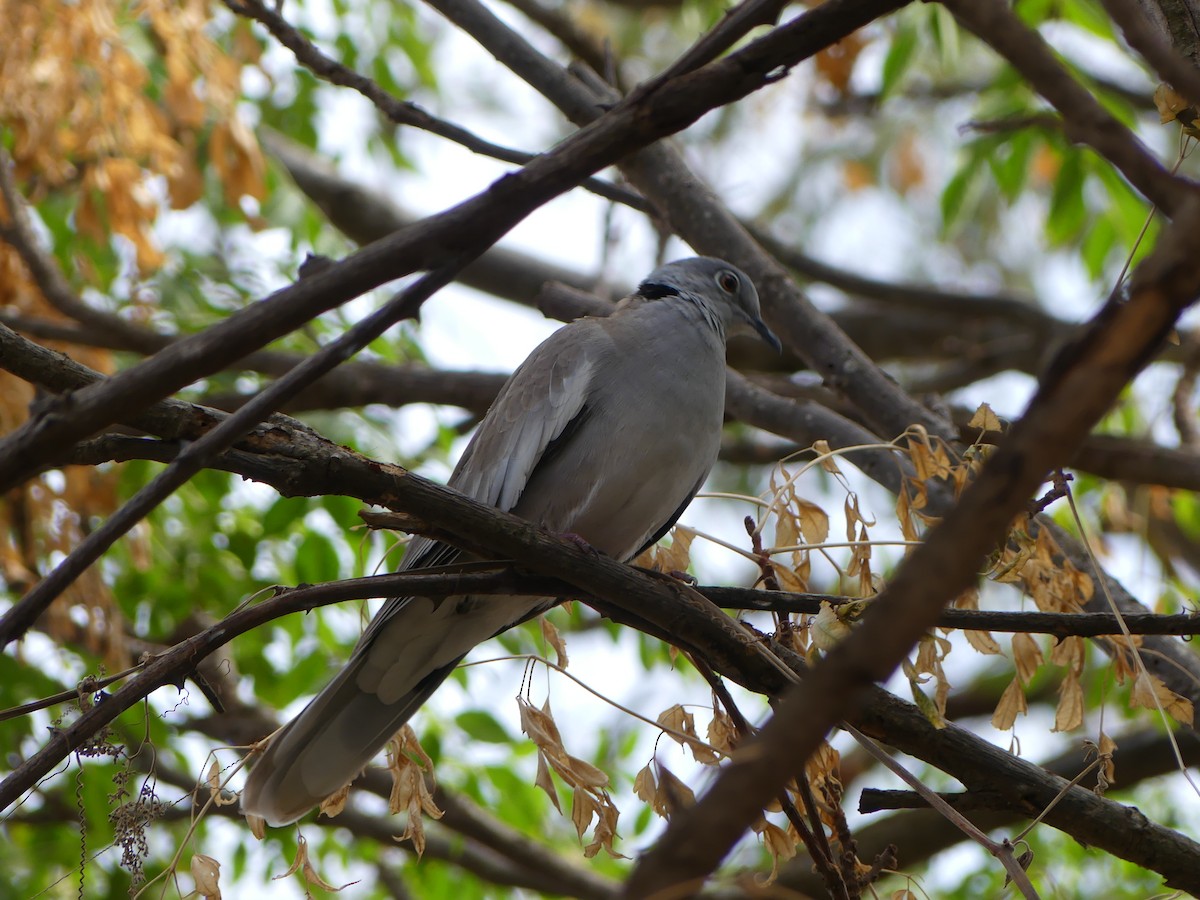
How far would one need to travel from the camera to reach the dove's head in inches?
163

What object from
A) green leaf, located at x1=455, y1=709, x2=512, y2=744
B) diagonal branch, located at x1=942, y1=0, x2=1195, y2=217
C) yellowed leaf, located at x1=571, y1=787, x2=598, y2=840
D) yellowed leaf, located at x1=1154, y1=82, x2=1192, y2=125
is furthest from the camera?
green leaf, located at x1=455, y1=709, x2=512, y2=744

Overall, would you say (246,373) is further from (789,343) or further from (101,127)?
(789,343)

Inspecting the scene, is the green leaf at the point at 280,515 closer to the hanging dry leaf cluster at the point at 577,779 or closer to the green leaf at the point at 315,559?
the green leaf at the point at 315,559

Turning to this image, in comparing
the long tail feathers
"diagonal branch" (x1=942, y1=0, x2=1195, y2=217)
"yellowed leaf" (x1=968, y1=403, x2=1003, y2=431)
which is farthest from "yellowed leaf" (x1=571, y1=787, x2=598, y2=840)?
"diagonal branch" (x1=942, y1=0, x2=1195, y2=217)

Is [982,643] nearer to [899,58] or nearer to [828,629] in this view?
[828,629]

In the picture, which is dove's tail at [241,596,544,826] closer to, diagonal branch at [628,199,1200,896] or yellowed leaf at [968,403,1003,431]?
yellowed leaf at [968,403,1003,431]

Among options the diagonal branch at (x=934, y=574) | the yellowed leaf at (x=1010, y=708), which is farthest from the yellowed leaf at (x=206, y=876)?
the yellowed leaf at (x=1010, y=708)

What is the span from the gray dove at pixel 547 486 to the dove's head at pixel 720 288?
52 cm

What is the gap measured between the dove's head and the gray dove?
1.72ft

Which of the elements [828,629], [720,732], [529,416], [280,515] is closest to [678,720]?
[720,732]

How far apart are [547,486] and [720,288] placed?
126cm

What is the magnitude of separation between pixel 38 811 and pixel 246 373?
207cm

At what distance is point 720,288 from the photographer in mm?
4223

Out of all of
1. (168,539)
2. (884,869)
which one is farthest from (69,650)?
(884,869)
